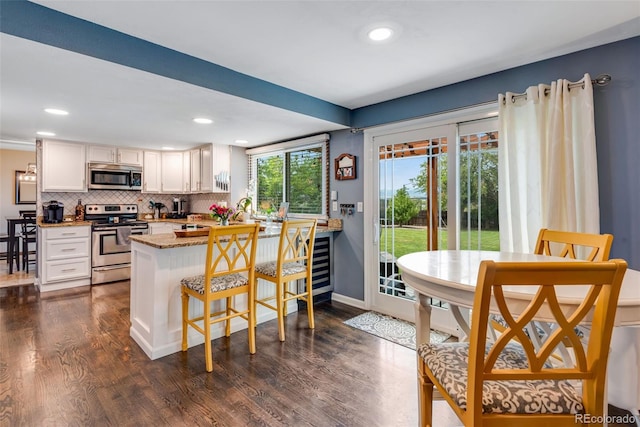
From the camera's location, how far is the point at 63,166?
15.4 ft

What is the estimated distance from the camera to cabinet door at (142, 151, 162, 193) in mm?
5458

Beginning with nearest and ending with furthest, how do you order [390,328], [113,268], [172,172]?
1. [390,328]
2. [113,268]
3. [172,172]

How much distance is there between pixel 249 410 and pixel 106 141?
452 cm

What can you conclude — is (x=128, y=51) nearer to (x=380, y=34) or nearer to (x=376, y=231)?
(x=380, y=34)

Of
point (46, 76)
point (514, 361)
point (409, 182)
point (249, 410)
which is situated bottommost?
point (249, 410)

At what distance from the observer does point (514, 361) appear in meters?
1.27

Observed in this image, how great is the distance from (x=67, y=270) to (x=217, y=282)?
3.33 m

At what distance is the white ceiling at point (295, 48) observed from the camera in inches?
70.8

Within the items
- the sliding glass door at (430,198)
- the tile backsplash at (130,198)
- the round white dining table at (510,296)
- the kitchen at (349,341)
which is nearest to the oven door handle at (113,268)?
the tile backsplash at (130,198)

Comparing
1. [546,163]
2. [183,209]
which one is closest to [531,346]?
[546,163]

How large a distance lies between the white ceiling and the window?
97 centimetres

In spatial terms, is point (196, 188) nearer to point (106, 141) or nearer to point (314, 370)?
point (106, 141)

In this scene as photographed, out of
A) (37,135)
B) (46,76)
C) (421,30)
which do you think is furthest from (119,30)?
(37,135)

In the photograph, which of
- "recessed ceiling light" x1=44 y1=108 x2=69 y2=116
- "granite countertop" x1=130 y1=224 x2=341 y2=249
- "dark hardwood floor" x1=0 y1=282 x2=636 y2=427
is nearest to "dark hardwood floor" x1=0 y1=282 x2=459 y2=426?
"dark hardwood floor" x1=0 y1=282 x2=636 y2=427
